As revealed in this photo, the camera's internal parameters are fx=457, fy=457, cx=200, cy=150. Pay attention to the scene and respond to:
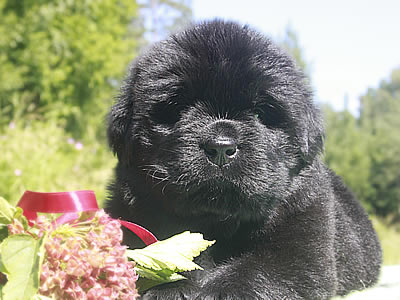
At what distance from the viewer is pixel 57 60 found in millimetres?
9664

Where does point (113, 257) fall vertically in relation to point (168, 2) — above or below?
below

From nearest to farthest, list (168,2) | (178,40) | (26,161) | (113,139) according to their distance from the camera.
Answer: (178,40), (113,139), (26,161), (168,2)

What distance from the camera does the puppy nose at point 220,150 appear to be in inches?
75.0

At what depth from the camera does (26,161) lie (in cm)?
652

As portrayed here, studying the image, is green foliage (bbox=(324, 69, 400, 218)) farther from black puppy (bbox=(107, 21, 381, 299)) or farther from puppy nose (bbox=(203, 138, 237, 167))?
puppy nose (bbox=(203, 138, 237, 167))

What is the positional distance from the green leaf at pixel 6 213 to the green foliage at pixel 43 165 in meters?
3.45

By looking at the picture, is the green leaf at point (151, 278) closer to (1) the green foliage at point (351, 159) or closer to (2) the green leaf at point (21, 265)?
(2) the green leaf at point (21, 265)

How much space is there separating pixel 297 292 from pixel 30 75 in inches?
346

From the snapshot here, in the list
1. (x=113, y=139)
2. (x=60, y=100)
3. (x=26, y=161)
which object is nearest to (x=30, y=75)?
(x=60, y=100)

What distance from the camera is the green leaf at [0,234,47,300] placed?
54.2 inches

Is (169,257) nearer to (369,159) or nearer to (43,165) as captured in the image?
(43,165)

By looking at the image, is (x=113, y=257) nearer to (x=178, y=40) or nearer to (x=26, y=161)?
(x=178, y=40)

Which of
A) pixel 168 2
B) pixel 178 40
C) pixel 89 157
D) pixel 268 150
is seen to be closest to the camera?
pixel 268 150

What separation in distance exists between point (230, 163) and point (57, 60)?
28.1 feet
